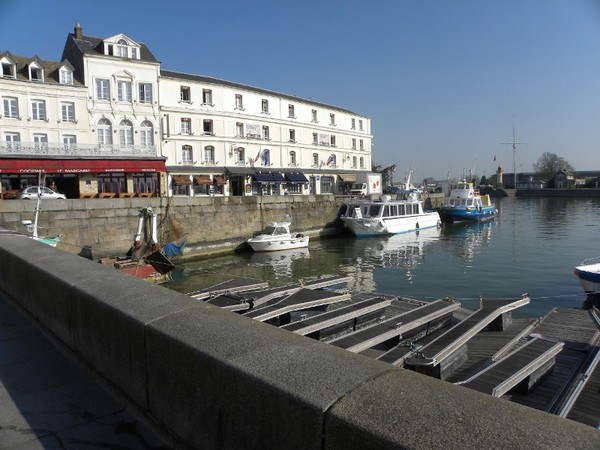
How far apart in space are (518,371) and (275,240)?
27.1 meters

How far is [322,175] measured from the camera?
192 feet

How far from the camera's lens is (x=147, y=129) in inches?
1623

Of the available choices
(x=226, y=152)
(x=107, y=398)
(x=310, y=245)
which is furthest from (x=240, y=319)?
(x=226, y=152)

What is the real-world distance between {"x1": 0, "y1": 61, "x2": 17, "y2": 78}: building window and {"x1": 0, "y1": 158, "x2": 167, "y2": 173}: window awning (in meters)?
6.94

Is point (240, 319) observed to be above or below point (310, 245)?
above

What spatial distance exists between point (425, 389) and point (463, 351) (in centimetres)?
671

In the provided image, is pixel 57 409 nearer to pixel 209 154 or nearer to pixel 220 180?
pixel 220 180

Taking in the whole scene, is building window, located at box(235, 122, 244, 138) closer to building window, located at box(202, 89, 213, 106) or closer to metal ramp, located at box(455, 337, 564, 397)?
building window, located at box(202, 89, 213, 106)

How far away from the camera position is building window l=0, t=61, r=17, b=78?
35.0 meters

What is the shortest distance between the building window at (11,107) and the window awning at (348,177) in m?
37.0

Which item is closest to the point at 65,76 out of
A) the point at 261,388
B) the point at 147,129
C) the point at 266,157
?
the point at 147,129

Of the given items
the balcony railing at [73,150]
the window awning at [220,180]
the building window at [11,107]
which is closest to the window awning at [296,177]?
the window awning at [220,180]

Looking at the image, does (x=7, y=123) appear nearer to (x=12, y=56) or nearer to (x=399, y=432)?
(x=12, y=56)

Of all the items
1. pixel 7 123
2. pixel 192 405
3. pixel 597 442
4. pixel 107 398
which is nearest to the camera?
pixel 597 442
